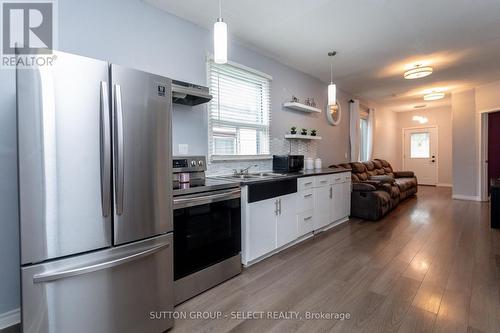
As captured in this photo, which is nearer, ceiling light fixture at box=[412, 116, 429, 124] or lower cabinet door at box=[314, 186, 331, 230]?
lower cabinet door at box=[314, 186, 331, 230]

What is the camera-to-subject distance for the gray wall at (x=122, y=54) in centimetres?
167

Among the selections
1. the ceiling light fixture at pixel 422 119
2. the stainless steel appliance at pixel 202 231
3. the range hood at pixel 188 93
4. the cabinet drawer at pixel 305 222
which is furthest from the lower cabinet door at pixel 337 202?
the ceiling light fixture at pixel 422 119

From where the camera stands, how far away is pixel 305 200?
3.26 m

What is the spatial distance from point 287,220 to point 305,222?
1.44 ft

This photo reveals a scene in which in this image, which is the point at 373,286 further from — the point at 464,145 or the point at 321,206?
the point at 464,145

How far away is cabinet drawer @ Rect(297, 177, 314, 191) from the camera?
314 centimetres

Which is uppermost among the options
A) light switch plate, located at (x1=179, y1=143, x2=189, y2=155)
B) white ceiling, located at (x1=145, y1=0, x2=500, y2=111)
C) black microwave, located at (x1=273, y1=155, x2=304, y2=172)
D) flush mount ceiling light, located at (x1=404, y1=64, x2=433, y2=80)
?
white ceiling, located at (x1=145, y1=0, x2=500, y2=111)

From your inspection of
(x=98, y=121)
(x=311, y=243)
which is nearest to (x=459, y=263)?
(x=311, y=243)

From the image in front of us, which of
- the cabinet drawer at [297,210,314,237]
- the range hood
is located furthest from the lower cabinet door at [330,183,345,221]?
the range hood

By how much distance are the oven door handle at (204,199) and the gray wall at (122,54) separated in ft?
2.42

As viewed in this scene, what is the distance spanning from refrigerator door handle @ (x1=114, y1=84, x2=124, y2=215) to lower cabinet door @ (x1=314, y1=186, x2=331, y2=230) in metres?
2.69

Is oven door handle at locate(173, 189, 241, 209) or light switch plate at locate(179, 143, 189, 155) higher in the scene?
light switch plate at locate(179, 143, 189, 155)

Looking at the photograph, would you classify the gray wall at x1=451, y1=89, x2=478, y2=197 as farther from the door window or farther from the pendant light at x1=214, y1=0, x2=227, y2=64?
the pendant light at x1=214, y1=0, x2=227, y2=64

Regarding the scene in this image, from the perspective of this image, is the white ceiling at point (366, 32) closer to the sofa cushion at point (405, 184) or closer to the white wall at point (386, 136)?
the sofa cushion at point (405, 184)
